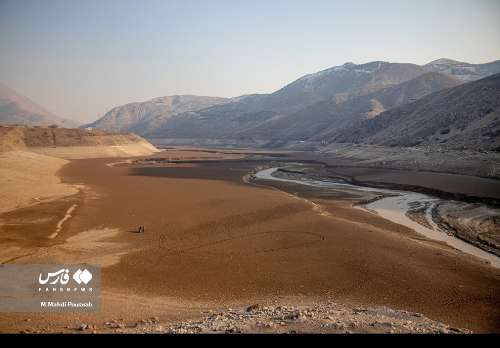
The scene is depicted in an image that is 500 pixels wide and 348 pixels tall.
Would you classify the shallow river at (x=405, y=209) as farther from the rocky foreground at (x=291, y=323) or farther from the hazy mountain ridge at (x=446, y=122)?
the hazy mountain ridge at (x=446, y=122)

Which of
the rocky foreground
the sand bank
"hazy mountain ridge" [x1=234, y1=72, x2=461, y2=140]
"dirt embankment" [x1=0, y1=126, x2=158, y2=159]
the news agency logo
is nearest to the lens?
the rocky foreground

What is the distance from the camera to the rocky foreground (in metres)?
8.95

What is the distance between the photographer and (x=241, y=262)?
718 inches

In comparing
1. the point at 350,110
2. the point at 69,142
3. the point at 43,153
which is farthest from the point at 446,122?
the point at 350,110

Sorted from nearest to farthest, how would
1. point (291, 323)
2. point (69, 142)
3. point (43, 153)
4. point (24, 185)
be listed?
1. point (291, 323)
2. point (24, 185)
3. point (43, 153)
4. point (69, 142)

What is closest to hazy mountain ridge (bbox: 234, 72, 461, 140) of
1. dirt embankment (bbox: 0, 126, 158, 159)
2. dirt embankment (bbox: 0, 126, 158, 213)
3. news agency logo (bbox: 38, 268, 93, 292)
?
dirt embankment (bbox: 0, 126, 158, 213)

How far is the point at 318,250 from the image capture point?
2030 centimetres

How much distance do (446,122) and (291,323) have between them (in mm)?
90347

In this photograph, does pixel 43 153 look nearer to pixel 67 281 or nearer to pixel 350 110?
pixel 67 281

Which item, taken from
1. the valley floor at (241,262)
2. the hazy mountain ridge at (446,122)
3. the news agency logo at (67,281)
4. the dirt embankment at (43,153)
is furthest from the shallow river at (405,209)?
the dirt embankment at (43,153)

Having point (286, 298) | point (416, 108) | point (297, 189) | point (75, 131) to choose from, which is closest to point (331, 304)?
point (286, 298)

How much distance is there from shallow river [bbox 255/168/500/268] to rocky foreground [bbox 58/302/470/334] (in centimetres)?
1165

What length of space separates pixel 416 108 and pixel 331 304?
113844 millimetres

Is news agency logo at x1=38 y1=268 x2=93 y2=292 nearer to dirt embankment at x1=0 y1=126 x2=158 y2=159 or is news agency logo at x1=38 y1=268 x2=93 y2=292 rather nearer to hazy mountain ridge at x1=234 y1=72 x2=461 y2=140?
dirt embankment at x1=0 y1=126 x2=158 y2=159
